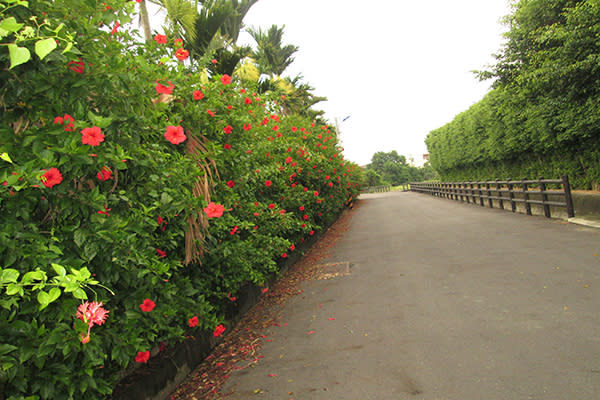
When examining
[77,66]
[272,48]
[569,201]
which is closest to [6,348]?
[77,66]

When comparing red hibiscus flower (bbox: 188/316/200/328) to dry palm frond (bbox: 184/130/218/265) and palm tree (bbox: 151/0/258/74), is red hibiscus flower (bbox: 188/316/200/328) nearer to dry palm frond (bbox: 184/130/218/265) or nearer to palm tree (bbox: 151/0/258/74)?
dry palm frond (bbox: 184/130/218/265)

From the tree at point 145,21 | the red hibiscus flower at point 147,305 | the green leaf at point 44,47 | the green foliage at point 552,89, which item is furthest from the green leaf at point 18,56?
the green foliage at point 552,89

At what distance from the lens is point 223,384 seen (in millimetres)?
3762

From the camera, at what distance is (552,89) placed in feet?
32.7

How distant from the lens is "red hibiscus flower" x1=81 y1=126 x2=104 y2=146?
2111 mm

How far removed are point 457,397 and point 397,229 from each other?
31.6ft

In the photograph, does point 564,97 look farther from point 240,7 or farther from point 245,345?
point 245,345

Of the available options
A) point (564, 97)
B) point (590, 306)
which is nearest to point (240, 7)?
point (564, 97)

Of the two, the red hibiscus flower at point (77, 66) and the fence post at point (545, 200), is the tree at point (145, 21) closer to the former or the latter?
the red hibiscus flower at point (77, 66)

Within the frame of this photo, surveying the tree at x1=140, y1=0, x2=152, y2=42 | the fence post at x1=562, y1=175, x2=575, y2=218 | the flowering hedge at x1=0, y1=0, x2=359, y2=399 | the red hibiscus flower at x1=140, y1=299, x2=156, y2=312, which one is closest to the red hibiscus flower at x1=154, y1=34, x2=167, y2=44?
the flowering hedge at x1=0, y1=0, x2=359, y2=399

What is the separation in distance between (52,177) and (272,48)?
20.0 m

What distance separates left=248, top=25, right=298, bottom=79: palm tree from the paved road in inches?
613

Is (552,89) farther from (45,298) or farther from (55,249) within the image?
(45,298)

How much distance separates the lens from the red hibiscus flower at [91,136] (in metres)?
2.11
